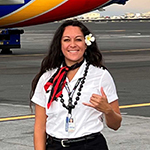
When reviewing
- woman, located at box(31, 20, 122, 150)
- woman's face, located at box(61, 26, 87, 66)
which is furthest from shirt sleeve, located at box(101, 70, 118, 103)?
woman's face, located at box(61, 26, 87, 66)

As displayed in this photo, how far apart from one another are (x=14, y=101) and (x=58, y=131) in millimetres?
9296

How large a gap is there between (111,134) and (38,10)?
16789mm

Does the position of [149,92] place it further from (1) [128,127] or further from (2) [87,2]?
(2) [87,2]

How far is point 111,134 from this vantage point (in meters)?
9.88

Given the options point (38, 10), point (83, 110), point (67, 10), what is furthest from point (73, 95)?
point (67, 10)

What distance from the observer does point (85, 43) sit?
4.85 meters

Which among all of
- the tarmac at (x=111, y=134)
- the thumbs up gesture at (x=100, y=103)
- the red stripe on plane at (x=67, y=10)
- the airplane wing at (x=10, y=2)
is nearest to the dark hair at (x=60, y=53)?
the thumbs up gesture at (x=100, y=103)

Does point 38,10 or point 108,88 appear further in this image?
point 38,10

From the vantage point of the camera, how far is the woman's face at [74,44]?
4816mm

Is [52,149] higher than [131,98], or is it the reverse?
[52,149]

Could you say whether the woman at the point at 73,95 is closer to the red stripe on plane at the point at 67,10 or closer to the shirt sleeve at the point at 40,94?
the shirt sleeve at the point at 40,94

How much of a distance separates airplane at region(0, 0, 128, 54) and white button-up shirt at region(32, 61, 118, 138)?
68.8 feet

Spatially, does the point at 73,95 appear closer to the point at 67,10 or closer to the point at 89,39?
the point at 89,39

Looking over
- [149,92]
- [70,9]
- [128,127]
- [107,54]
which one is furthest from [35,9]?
[128,127]
